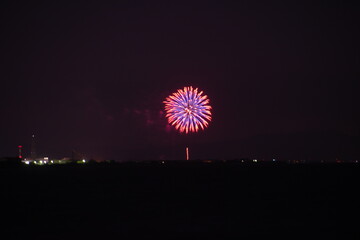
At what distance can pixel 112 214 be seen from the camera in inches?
1339

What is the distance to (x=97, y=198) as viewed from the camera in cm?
4509

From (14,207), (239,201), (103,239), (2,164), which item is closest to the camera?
(103,239)

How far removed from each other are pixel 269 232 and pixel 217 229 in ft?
10.7

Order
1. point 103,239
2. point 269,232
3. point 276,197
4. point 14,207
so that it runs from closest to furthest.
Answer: point 103,239
point 269,232
point 14,207
point 276,197

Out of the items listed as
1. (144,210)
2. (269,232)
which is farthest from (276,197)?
(269,232)

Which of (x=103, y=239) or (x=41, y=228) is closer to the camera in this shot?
(x=103, y=239)

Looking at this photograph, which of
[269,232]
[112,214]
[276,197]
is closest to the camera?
[269,232]

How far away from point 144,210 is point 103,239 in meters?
11.8

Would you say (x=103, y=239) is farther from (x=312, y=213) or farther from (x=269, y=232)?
(x=312, y=213)

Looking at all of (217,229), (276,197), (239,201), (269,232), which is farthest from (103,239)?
(276,197)

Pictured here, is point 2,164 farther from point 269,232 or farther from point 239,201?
point 269,232

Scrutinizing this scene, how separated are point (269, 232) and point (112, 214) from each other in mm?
12638

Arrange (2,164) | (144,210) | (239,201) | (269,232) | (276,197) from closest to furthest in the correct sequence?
(269,232) < (144,210) < (239,201) < (276,197) < (2,164)

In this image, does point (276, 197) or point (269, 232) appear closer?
point (269, 232)
